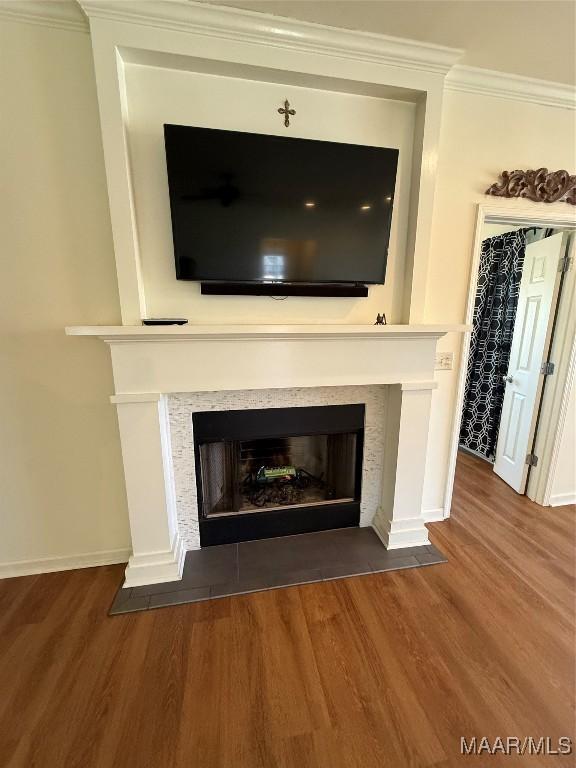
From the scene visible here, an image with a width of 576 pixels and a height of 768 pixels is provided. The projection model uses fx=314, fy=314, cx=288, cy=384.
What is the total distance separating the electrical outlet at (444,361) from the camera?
6.35 feet

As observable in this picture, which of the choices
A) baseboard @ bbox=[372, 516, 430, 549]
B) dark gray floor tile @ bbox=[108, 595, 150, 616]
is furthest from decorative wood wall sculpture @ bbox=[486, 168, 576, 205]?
dark gray floor tile @ bbox=[108, 595, 150, 616]

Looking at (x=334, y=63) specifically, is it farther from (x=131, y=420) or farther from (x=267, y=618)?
(x=267, y=618)

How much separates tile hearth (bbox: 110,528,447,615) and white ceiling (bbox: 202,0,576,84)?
258 cm

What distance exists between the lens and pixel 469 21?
1322mm

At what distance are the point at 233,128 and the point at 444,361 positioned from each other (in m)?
1.69

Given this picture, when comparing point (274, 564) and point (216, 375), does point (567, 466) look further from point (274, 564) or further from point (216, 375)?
point (216, 375)

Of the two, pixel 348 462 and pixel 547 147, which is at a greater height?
pixel 547 147

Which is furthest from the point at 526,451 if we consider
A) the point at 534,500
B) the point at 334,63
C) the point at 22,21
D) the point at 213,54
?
the point at 22,21

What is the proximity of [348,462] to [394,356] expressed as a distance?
78 centimetres

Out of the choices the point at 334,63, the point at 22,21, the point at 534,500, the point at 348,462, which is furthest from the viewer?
the point at 534,500

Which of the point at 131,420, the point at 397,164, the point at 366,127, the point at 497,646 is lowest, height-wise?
the point at 497,646

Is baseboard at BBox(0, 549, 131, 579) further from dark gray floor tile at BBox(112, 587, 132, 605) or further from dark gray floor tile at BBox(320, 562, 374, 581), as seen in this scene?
dark gray floor tile at BBox(320, 562, 374, 581)

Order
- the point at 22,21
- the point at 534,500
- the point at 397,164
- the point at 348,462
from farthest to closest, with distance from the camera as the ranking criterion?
the point at 534,500 → the point at 348,462 → the point at 397,164 → the point at 22,21

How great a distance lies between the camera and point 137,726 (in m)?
1.09
